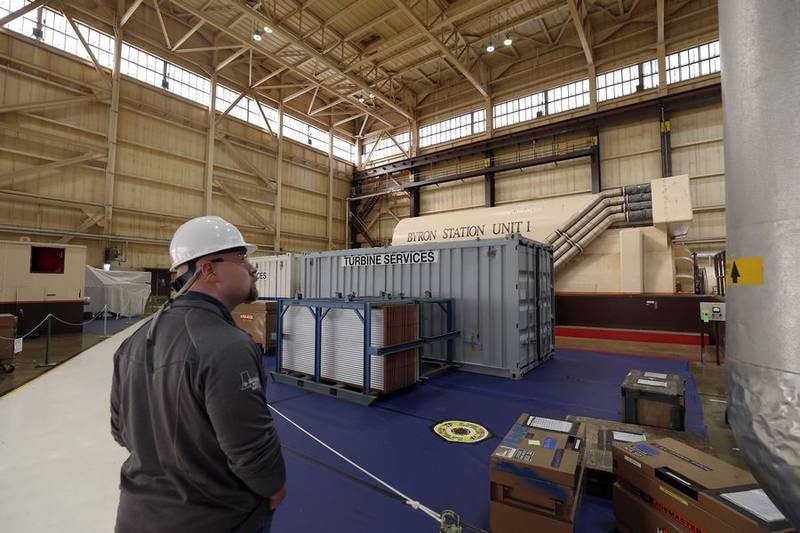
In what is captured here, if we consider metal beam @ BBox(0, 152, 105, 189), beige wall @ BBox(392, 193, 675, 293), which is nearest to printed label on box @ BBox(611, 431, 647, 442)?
beige wall @ BBox(392, 193, 675, 293)

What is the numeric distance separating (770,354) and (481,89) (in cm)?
2097

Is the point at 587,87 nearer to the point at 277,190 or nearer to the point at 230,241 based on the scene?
the point at 277,190

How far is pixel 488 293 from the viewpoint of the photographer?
7.59 meters

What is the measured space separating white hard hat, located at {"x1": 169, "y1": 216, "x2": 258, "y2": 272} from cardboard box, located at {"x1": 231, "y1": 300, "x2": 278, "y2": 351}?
766 cm

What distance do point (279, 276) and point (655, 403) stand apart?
33.9 feet

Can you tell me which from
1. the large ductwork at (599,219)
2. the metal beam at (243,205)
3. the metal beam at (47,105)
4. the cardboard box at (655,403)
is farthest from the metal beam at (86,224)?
the cardboard box at (655,403)

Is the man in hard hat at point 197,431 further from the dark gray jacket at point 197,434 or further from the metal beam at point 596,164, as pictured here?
the metal beam at point 596,164

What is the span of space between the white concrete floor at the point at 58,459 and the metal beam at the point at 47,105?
1359cm

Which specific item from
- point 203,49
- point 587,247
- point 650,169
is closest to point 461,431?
point 587,247

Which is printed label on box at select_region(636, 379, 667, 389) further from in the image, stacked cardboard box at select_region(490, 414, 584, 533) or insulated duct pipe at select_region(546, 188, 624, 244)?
insulated duct pipe at select_region(546, 188, 624, 244)

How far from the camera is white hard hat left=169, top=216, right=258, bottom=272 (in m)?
1.74

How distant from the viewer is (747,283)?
1.34m

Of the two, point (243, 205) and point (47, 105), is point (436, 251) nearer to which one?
point (243, 205)

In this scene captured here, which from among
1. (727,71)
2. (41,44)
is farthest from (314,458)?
(41,44)
